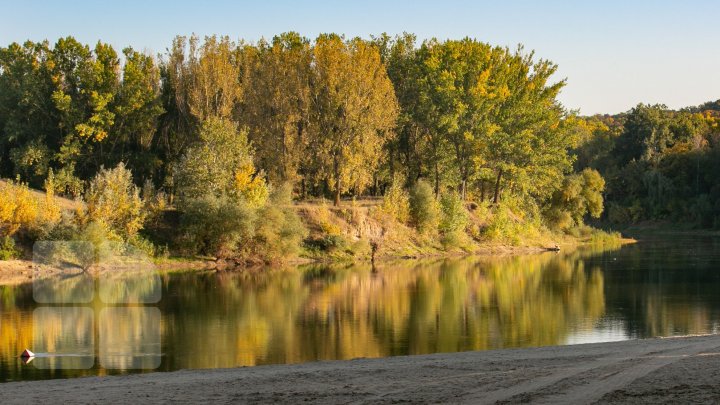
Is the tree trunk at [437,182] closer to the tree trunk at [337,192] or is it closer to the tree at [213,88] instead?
the tree trunk at [337,192]

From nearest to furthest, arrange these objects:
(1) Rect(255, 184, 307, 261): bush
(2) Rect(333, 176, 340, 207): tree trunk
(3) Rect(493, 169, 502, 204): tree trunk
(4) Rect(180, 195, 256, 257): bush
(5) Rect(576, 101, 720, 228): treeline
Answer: (4) Rect(180, 195, 256, 257): bush, (1) Rect(255, 184, 307, 261): bush, (2) Rect(333, 176, 340, 207): tree trunk, (3) Rect(493, 169, 502, 204): tree trunk, (5) Rect(576, 101, 720, 228): treeline

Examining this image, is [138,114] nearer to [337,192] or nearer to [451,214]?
[337,192]

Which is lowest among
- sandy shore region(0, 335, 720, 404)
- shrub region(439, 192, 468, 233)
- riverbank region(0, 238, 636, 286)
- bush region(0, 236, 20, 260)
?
sandy shore region(0, 335, 720, 404)

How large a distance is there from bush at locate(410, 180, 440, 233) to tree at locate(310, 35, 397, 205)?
16.4 feet

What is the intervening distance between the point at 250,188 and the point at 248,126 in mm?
8456

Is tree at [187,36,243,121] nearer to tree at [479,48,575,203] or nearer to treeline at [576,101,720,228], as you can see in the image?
tree at [479,48,575,203]

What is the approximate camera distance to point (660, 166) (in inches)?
4454

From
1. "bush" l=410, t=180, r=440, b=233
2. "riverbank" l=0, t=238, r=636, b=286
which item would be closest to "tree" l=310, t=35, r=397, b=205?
"bush" l=410, t=180, r=440, b=233

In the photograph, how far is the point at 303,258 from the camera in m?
60.4

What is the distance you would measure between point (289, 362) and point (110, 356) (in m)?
5.06

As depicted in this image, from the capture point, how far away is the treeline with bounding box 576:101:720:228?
350 ft

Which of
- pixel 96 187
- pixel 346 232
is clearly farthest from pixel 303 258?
pixel 96 187

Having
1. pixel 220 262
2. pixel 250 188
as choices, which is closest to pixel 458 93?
pixel 250 188

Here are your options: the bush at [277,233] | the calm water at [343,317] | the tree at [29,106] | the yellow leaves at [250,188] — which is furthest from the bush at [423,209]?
the tree at [29,106]
